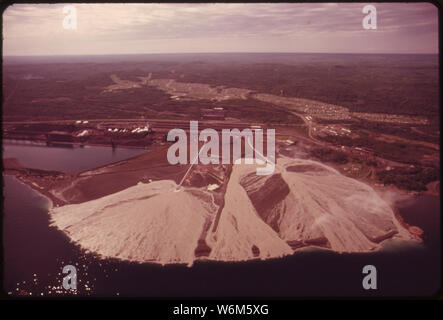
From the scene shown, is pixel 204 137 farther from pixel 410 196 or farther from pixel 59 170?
pixel 410 196

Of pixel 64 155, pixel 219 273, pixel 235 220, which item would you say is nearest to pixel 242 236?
pixel 235 220

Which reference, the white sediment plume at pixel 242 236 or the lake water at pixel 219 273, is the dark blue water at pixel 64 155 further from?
the white sediment plume at pixel 242 236

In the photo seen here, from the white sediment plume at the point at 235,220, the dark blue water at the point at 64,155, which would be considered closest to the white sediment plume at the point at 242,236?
the white sediment plume at the point at 235,220

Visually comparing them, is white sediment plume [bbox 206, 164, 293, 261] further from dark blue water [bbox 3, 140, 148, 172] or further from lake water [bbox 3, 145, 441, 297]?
dark blue water [bbox 3, 140, 148, 172]

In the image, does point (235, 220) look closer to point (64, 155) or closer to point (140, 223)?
point (140, 223)

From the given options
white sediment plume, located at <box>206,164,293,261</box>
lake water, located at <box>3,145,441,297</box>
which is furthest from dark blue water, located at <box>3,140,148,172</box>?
white sediment plume, located at <box>206,164,293,261</box>

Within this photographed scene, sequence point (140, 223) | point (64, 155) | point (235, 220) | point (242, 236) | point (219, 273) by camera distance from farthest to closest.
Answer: point (64, 155) → point (235, 220) → point (140, 223) → point (242, 236) → point (219, 273)
